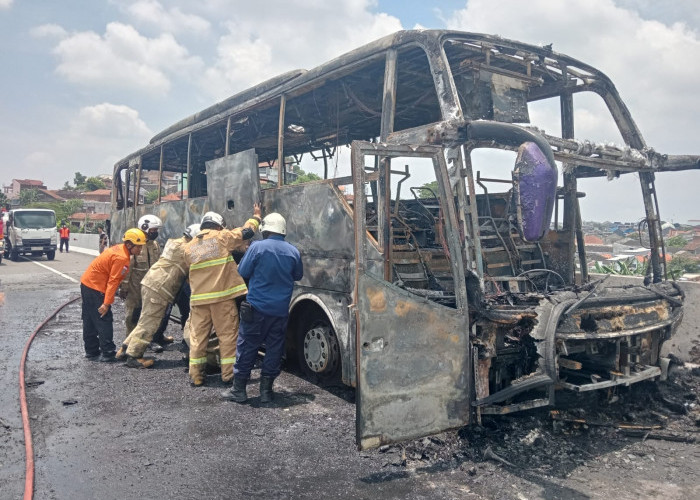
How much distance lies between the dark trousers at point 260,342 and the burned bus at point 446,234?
15.6 inches

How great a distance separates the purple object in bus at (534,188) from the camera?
9.71 ft

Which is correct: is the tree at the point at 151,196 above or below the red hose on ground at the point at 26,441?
above

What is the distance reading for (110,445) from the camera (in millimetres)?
3580

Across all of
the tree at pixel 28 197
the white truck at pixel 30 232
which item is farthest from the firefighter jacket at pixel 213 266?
the tree at pixel 28 197

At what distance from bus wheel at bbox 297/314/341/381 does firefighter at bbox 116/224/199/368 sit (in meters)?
1.70

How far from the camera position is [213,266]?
4.95 metres

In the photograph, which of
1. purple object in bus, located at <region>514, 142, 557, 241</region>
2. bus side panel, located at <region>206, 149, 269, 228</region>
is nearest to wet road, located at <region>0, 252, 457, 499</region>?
purple object in bus, located at <region>514, 142, 557, 241</region>

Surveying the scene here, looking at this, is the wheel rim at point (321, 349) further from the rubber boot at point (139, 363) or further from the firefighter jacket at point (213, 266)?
the rubber boot at point (139, 363)

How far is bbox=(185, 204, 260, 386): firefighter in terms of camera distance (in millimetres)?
4941

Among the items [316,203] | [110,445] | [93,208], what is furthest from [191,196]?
[93,208]

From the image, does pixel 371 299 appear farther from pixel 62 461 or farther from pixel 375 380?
pixel 62 461

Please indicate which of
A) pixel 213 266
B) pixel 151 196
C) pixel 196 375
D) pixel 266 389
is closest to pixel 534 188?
pixel 266 389

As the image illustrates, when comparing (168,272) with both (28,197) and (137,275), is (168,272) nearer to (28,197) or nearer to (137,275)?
(137,275)

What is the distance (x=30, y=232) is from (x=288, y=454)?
68.8ft
